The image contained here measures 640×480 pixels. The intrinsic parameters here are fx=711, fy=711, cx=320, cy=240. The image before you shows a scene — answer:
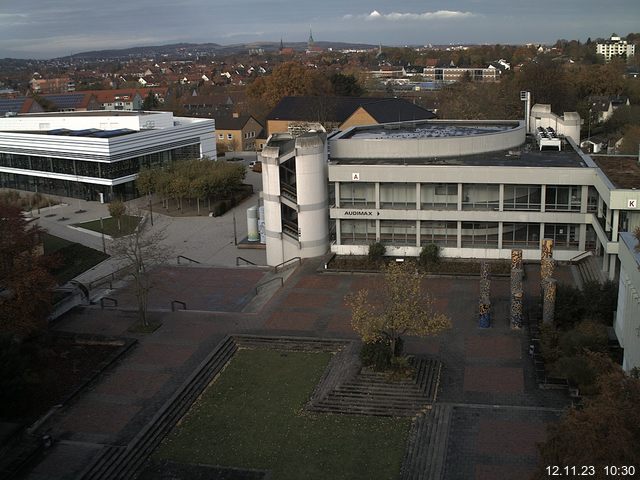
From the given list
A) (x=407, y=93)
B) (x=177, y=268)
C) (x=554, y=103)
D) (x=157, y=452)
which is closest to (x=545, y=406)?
(x=157, y=452)

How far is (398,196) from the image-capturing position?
A: 38.9 metres

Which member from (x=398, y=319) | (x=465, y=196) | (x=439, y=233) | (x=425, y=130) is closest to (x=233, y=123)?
(x=425, y=130)

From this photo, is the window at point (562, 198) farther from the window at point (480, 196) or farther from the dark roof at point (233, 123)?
the dark roof at point (233, 123)

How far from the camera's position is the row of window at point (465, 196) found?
1449 inches

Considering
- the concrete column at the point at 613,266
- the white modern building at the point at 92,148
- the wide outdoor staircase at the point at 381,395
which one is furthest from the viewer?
the white modern building at the point at 92,148

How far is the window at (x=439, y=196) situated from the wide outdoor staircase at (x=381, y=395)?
1471cm

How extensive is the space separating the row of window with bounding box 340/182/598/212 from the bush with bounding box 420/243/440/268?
2.47 meters

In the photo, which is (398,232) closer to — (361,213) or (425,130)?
(361,213)

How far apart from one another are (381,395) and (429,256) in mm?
14242

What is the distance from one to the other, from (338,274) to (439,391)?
44.2ft

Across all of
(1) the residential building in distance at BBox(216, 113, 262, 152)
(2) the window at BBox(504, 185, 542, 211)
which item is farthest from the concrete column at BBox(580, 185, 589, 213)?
(1) the residential building in distance at BBox(216, 113, 262, 152)

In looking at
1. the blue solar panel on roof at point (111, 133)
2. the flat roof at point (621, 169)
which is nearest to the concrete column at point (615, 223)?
the flat roof at point (621, 169)

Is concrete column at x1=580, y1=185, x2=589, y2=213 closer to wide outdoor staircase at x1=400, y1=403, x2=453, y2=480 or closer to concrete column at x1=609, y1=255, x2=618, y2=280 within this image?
concrete column at x1=609, y1=255, x2=618, y2=280

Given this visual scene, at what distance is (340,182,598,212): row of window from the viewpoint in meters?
36.8
